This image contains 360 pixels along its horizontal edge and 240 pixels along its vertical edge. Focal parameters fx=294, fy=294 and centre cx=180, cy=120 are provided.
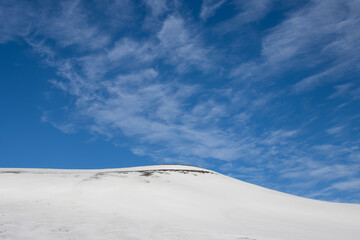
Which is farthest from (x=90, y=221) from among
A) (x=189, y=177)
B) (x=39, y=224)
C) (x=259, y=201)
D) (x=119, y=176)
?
(x=189, y=177)

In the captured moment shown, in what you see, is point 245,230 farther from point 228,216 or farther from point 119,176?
point 119,176

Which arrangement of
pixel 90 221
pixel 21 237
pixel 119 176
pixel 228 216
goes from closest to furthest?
pixel 21 237
pixel 90 221
pixel 228 216
pixel 119 176

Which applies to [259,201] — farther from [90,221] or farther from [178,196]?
[90,221]

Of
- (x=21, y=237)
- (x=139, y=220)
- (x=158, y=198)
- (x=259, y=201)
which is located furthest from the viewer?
(x=259, y=201)

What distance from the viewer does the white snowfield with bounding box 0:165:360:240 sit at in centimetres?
996

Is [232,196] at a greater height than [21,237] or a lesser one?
greater

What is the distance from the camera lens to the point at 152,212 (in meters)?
13.6

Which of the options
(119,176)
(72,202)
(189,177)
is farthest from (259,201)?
(72,202)

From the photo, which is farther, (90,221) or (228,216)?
(228,216)

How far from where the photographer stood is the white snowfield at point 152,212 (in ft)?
32.7

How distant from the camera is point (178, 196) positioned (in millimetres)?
17500

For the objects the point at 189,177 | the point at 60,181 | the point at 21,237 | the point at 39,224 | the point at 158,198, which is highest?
the point at 189,177

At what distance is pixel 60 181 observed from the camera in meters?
18.0

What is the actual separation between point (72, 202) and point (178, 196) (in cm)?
626
